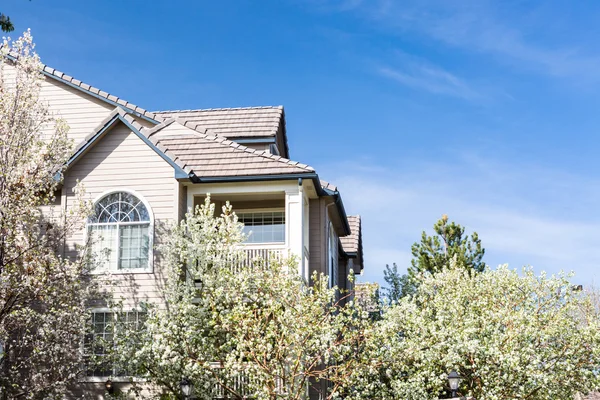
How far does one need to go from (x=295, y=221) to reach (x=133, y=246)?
4023 millimetres

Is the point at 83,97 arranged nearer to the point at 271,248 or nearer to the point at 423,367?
the point at 271,248

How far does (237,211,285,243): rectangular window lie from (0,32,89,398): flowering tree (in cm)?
491

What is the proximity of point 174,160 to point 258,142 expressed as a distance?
4772mm

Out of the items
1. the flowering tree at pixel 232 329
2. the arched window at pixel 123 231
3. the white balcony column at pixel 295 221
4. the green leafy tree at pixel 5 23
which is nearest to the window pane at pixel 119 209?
the arched window at pixel 123 231

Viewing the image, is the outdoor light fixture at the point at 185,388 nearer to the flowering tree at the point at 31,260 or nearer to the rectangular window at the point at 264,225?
the flowering tree at the point at 31,260

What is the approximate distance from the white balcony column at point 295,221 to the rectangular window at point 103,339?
3943 millimetres

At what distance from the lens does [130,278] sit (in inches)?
739

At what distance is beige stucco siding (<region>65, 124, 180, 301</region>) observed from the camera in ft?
62.8

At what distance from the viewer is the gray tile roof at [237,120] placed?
77.7 feet

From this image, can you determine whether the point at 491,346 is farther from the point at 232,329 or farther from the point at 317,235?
the point at 232,329

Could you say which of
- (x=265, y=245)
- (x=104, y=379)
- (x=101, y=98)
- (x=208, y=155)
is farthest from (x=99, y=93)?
(x=104, y=379)

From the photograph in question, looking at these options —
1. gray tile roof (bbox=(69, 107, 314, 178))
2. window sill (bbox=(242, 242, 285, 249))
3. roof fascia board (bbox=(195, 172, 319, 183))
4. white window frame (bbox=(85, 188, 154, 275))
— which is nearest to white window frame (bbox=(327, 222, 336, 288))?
window sill (bbox=(242, 242, 285, 249))

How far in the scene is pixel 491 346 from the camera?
17.6 m

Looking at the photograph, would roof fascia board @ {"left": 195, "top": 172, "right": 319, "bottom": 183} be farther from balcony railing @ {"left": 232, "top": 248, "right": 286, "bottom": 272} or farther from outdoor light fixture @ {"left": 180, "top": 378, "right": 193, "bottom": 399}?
outdoor light fixture @ {"left": 180, "top": 378, "right": 193, "bottom": 399}
